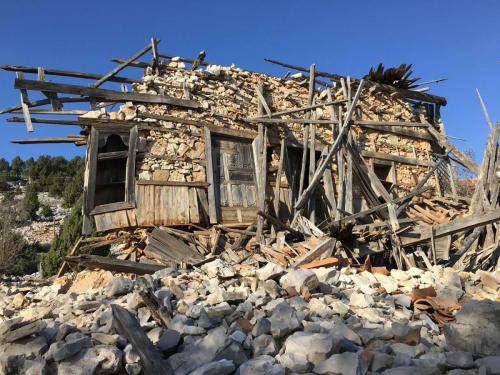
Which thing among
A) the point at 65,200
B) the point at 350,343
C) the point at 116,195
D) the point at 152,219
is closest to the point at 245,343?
the point at 350,343

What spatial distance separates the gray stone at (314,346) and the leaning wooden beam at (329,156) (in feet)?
16.3

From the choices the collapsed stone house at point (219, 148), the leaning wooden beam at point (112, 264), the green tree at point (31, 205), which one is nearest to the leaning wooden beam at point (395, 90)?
the collapsed stone house at point (219, 148)

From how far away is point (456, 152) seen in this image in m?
10.5

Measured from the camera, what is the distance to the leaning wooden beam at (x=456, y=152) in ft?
28.3

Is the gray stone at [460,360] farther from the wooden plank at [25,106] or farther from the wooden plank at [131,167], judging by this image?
the wooden plank at [25,106]

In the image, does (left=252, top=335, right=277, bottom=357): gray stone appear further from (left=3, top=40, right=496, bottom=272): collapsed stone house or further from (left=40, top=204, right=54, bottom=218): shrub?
(left=40, top=204, right=54, bottom=218): shrub

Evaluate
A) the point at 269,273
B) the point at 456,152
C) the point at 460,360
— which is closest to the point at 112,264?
the point at 269,273

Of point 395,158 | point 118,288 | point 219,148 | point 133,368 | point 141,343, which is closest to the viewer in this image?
point 133,368

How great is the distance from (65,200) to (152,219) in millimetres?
20699

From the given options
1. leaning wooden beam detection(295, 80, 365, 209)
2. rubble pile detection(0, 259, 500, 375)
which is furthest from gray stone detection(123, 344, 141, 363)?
leaning wooden beam detection(295, 80, 365, 209)

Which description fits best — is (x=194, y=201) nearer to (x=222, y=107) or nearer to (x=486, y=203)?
(x=222, y=107)

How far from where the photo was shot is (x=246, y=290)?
4.80 meters

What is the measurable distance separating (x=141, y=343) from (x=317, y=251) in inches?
150

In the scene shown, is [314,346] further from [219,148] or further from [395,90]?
[395,90]
